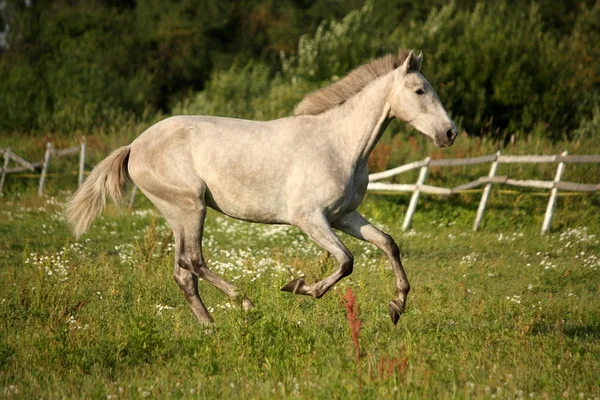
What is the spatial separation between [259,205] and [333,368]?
205 centimetres

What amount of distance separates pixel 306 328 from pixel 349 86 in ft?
7.40

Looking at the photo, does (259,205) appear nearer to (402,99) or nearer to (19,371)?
(402,99)

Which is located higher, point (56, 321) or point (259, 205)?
point (259, 205)

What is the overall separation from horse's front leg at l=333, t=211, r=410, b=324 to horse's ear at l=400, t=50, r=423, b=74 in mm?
1349

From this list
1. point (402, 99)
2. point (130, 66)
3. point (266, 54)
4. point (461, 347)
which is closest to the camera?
point (461, 347)

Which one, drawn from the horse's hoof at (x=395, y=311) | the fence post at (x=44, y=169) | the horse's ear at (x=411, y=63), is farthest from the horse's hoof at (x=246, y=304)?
the fence post at (x=44, y=169)

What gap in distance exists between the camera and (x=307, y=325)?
6.76 metres

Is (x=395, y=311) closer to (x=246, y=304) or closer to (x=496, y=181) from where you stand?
Answer: (x=246, y=304)

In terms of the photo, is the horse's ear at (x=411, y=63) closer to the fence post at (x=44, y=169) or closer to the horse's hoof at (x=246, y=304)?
the horse's hoof at (x=246, y=304)

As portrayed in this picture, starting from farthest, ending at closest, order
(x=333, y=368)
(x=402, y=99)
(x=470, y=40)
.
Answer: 1. (x=470, y=40)
2. (x=402, y=99)
3. (x=333, y=368)

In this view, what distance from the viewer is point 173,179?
→ 727 cm

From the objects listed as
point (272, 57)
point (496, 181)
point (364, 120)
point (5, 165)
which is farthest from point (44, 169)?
point (272, 57)

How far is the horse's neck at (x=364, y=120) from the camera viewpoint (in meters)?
7.09

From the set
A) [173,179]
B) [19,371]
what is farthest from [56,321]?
[173,179]
